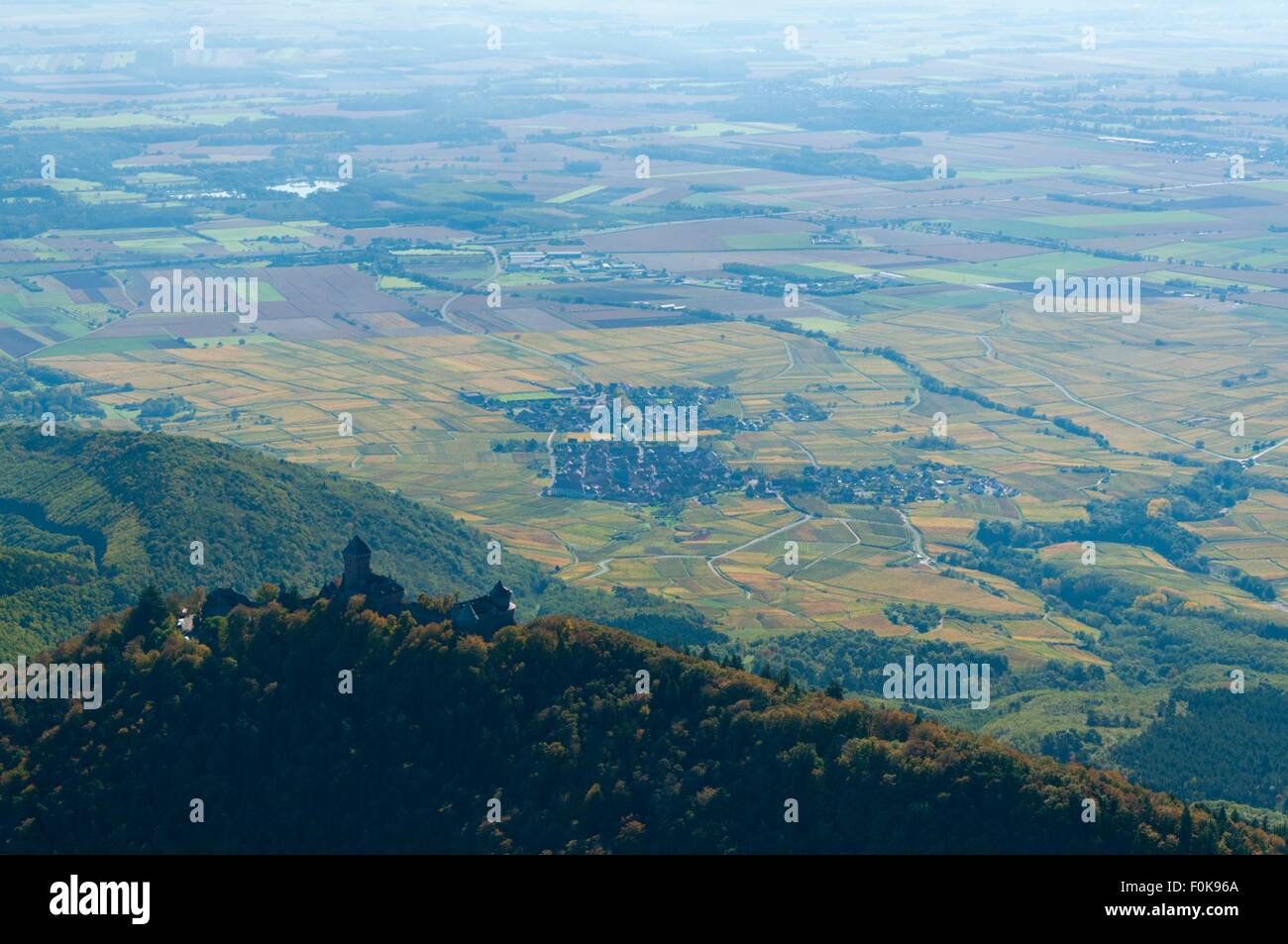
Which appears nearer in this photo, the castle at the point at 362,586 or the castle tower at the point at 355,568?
the castle at the point at 362,586

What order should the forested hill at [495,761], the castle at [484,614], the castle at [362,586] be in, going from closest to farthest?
the forested hill at [495,761], the castle at [484,614], the castle at [362,586]

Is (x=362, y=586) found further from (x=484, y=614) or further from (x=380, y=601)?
(x=484, y=614)

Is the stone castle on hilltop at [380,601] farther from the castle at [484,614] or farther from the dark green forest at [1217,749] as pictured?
the dark green forest at [1217,749]

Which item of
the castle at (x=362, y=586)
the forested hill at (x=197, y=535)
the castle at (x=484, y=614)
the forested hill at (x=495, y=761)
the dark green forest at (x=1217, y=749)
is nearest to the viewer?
the forested hill at (x=495, y=761)

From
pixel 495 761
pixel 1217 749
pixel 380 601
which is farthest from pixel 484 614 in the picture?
pixel 1217 749

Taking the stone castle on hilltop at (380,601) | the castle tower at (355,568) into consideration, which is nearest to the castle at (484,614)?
the stone castle on hilltop at (380,601)

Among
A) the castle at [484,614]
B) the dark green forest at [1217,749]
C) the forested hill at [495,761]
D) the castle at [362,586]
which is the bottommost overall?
the dark green forest at [1217,749]

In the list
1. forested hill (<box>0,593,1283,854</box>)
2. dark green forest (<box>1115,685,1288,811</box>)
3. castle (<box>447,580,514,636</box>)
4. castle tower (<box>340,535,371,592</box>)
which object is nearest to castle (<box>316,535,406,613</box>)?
castle tower (<box>340,535,371,592</box>)

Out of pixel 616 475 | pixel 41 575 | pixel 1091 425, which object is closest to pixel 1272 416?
pixel 1091 425
